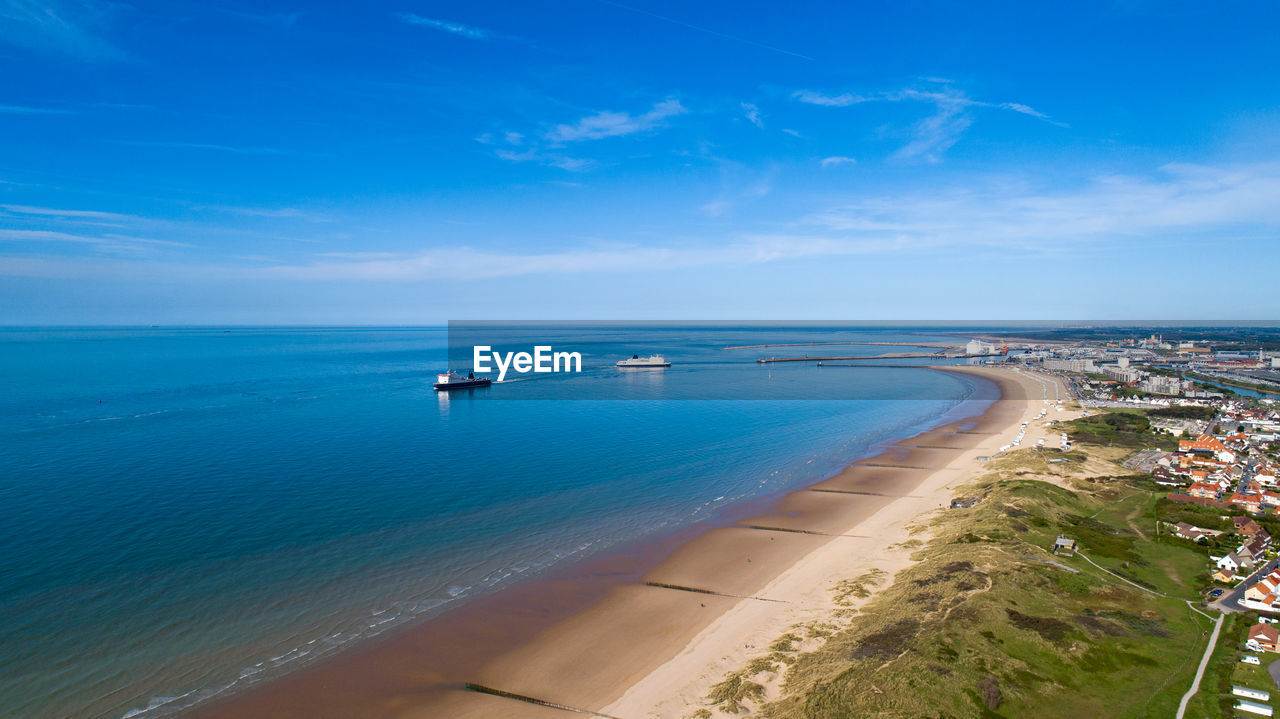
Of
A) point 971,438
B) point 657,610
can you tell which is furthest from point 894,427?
point 657,610

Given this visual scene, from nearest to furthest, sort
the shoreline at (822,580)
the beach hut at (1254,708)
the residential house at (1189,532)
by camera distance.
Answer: the beach hut at (1254,708) < the shoreline at (822,580) < the residential house at (1189,532)

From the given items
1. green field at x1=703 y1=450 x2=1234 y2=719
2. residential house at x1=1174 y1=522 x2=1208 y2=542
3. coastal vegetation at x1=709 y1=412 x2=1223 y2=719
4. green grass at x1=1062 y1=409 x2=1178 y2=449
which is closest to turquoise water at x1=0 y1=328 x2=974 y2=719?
coastal vegetation at x1=709 y1=412 x2=1223 y2=719

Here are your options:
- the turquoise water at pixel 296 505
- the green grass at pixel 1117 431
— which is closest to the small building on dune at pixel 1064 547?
the turquoise water at pixel 296 505

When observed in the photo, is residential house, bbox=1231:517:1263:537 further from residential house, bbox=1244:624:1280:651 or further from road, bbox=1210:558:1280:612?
residential house, bbox=1244:624:1280:651

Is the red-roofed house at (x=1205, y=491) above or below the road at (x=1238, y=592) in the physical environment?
above

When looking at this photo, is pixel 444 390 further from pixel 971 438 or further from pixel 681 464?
pixel 971 438

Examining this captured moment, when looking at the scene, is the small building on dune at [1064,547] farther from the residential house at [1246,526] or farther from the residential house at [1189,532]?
the residential house at [1246,526]

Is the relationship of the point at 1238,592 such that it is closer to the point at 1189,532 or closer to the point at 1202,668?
the point at 1189,532
